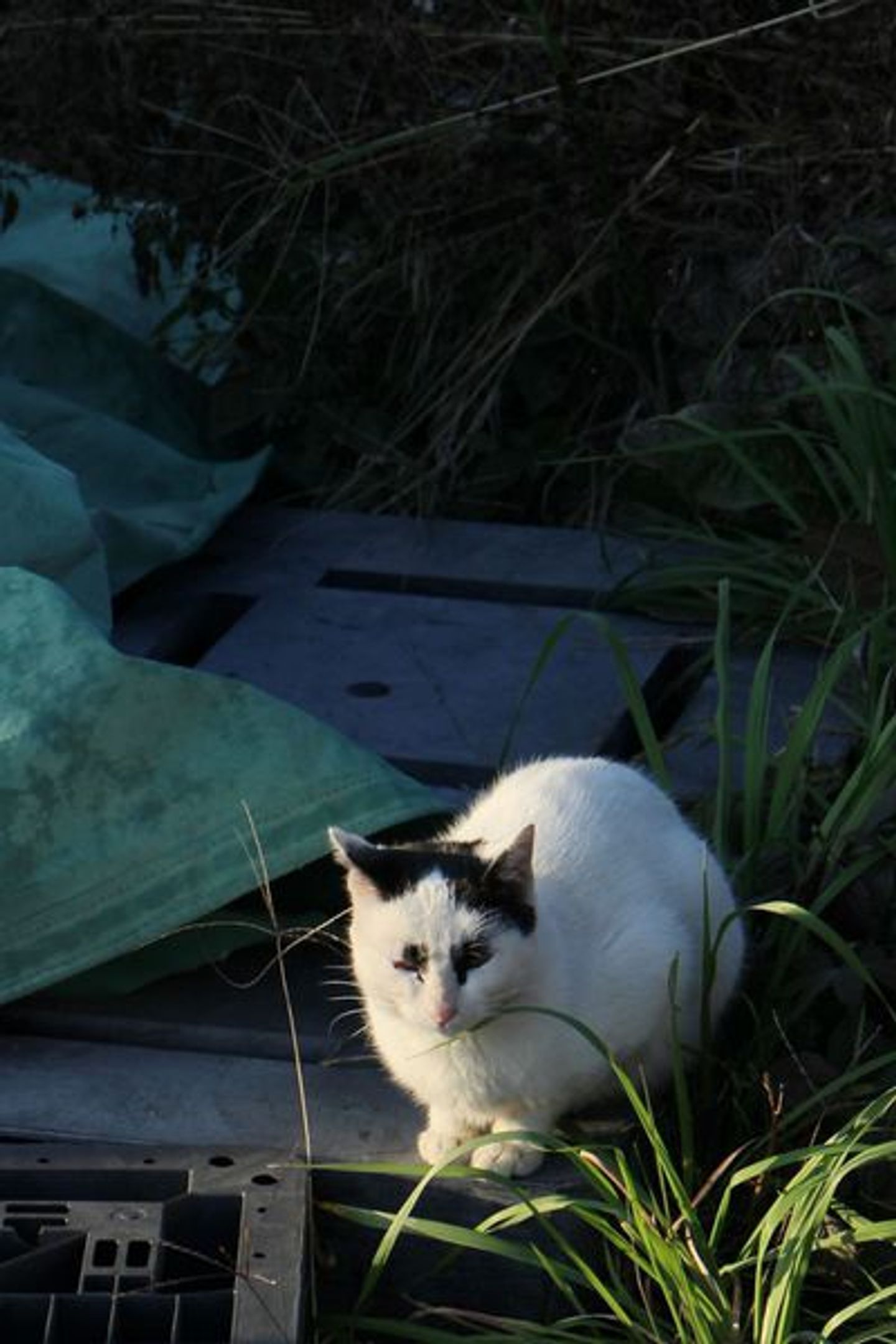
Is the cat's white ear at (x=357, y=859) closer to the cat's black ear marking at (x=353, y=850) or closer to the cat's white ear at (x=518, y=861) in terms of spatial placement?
the cat's black ear marking at (x=353, y=850)

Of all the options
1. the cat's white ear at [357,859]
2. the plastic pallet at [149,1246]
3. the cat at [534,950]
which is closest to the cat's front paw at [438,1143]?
the cat at [534,950]

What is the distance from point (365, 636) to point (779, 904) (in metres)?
1.44

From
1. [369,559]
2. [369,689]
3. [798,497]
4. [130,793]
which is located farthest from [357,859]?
[369,559]

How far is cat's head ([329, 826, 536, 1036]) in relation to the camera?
226 cm

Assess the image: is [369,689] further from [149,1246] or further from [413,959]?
[149,1246]

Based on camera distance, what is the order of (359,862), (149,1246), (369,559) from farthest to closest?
(369,559)
(359,862)
(149,1246)

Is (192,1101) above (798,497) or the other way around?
above

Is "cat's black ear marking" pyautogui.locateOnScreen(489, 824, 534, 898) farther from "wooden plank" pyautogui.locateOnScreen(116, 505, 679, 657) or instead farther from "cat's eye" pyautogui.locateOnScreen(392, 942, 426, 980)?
"wooden plank" pyautogui.locateOnScreen(116, 505, 679, 657)

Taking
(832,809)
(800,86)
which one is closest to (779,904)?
(832,809)

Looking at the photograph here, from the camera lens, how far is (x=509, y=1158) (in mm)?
2348

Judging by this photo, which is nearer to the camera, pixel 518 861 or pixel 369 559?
pixel 518 861

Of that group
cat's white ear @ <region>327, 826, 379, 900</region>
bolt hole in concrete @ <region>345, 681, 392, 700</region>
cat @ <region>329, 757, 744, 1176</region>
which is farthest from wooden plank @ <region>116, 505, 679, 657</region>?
cat's white ear @ <region>327, 826, 379, 900</region>

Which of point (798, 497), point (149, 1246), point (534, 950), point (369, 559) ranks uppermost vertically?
point (534, 950)

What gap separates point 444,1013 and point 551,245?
7.42 feet
